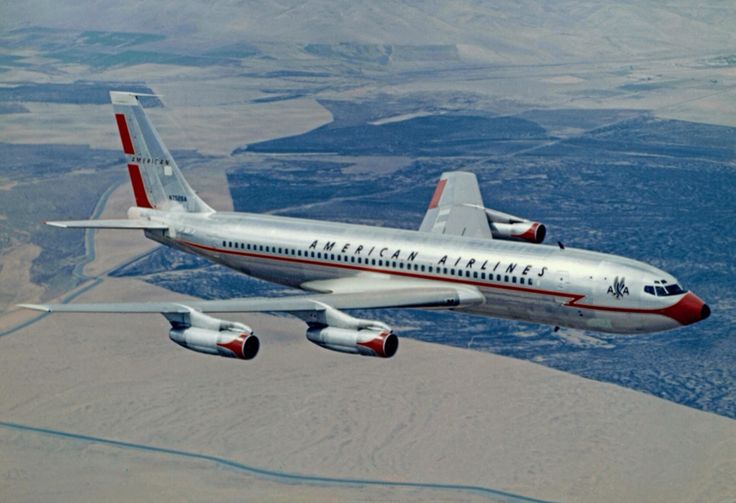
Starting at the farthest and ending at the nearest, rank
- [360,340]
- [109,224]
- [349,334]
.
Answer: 1. [109,224]
2. [349,334]
3. [360,340]

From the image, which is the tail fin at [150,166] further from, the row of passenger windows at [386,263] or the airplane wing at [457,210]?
the airplane wing at [457,210]

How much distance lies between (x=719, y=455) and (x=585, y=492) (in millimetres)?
24537

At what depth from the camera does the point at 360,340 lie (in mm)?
58594

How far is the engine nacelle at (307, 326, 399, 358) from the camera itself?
58.2 m

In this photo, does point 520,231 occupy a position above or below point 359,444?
above

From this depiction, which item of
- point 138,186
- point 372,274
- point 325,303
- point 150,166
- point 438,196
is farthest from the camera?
point 438,196

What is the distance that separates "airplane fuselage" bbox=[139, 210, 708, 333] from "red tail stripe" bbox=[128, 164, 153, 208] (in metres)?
6.45

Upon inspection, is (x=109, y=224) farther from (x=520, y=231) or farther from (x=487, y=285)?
(x=520, y=231)

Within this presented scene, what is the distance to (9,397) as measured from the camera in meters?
198

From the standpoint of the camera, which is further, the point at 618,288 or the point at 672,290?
the point at 618,288

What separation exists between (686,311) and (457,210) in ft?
75.5

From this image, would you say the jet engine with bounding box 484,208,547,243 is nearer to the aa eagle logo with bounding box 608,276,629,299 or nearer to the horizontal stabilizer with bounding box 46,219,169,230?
the aa eagle logo with bounding box 608,276,629,299

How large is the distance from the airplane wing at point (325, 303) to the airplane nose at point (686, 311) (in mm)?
10723

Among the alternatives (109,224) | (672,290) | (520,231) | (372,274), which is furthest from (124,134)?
(672,290)
